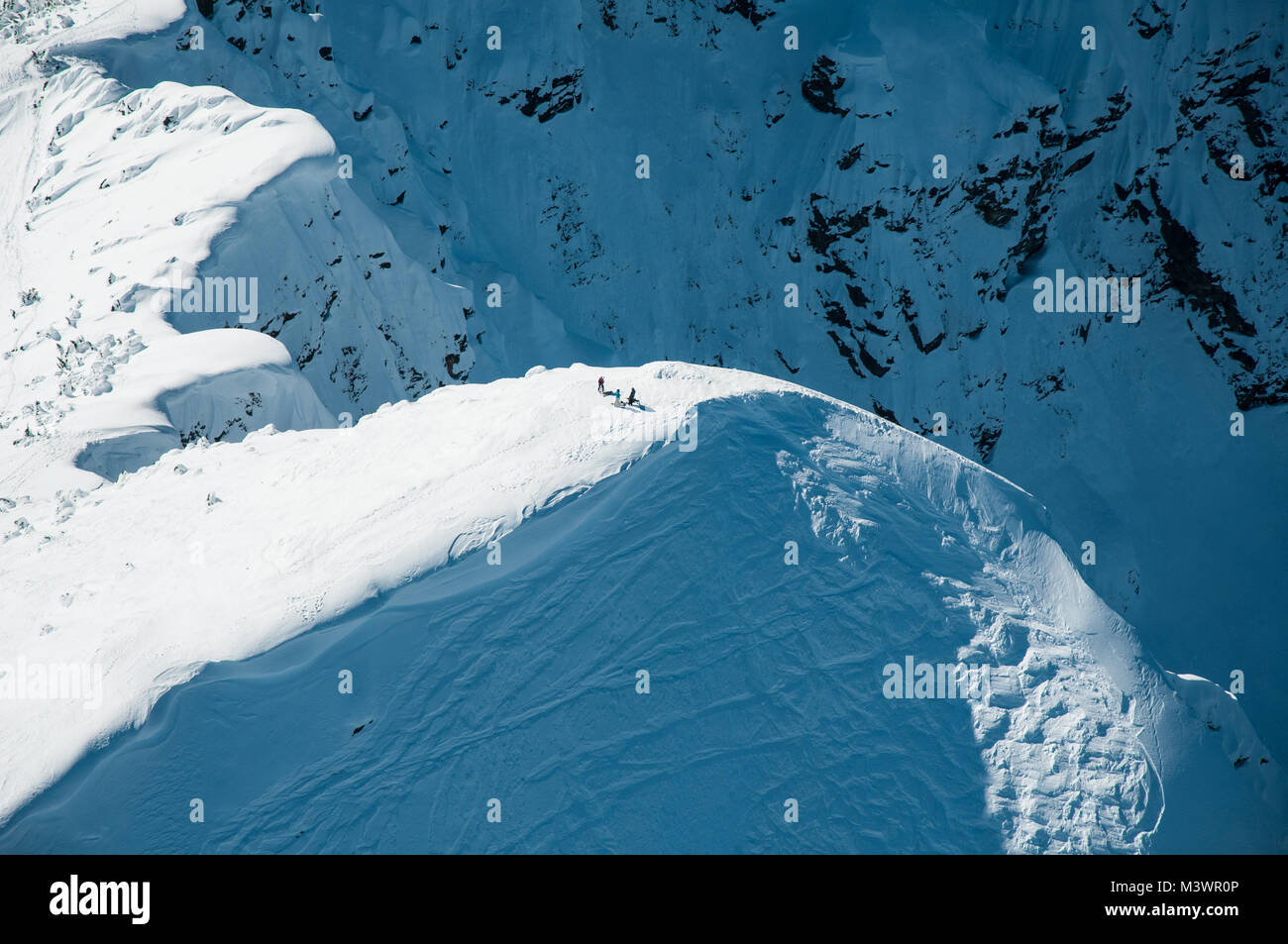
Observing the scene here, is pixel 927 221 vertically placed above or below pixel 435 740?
above

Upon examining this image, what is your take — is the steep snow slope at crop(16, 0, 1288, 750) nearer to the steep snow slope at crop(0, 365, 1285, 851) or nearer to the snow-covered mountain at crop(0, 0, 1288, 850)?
the snow-covered mountain at crop(0, 0, 1288, 850)

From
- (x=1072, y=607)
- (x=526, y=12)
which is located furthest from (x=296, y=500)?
(x=526, y=12)

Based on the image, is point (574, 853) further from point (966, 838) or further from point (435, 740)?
point (966, 838)

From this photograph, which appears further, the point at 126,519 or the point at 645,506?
the point at 126,519

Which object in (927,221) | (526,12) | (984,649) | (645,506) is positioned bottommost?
(984,649)

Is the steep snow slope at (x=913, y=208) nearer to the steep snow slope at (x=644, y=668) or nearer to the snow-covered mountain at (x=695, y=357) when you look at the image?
the snow-covered mountain at (x=695, y=357)

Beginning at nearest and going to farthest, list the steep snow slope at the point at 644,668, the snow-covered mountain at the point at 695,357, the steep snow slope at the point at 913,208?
the steep snow slope at the point at 644,668
the snow-covered mountain at the point at 695,357
the steep snow slope at the point at 913,208

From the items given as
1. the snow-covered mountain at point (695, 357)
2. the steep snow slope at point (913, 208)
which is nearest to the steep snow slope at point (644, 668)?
the snow-covered mountain at point (695, 357)
